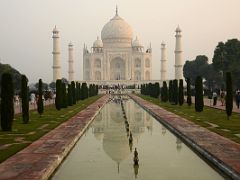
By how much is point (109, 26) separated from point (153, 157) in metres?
51.3

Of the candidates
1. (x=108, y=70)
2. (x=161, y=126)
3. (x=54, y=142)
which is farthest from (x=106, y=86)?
(x=54, y=142)

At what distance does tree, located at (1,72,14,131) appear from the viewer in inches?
415

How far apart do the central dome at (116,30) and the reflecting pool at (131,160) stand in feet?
154

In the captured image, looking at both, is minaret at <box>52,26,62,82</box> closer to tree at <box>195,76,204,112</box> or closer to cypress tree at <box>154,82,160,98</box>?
cypress tree at <box>154,82,160,98</box>

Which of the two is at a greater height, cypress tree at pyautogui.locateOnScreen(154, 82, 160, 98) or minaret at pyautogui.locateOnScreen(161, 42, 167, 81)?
minaret at pyautogui.locateOnScreen(161, 42, 167, 81)

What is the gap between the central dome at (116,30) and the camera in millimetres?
56719

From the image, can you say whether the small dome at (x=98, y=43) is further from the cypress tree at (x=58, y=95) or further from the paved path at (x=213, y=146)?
the paved path at (x=213, y=146)

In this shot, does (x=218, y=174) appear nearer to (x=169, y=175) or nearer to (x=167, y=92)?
(x=169, y=175)

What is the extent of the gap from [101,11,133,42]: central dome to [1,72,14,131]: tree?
4606 cm

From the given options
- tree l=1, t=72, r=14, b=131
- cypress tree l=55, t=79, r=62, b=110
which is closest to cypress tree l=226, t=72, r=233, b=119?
tree l=1, t=72, r=14, b=131

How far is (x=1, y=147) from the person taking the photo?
790 cm

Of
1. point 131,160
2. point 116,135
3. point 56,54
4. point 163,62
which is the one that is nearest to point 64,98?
point 116,135

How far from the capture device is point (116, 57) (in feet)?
190

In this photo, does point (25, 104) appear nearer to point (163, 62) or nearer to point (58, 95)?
point (58, 95)
